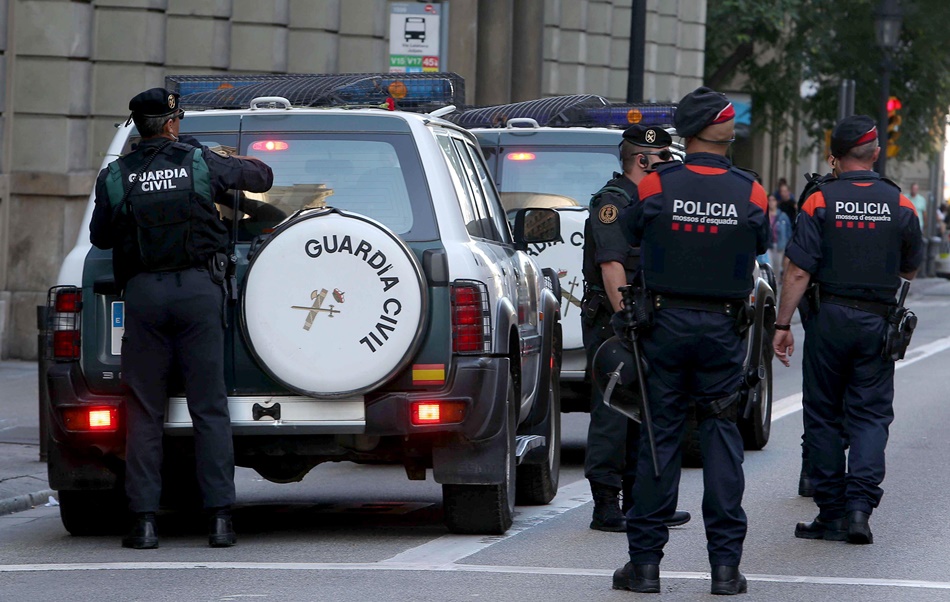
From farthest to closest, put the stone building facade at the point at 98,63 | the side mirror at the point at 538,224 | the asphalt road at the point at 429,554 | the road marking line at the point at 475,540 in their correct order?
the stone building facade at the point at 98,63 < the side mirror at the point at 538,224 < the road marking line at the point at 475,540 < the asphalt road at the point at 429,554

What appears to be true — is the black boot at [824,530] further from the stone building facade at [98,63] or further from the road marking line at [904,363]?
the stone building facade at [98,63]

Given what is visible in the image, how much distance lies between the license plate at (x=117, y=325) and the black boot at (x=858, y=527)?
3.27 meters

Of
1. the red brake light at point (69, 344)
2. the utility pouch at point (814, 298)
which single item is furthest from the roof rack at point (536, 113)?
the red brake light at point (69, 344)

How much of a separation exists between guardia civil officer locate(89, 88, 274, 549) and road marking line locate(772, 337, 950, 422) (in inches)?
294

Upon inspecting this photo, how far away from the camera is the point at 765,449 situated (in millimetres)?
12508

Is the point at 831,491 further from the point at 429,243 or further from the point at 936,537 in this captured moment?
the point at 429,243

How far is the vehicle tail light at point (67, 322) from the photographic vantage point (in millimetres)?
7914

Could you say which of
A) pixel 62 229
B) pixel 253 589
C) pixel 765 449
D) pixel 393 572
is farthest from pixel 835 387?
pixel 62 229

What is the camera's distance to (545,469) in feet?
31.4

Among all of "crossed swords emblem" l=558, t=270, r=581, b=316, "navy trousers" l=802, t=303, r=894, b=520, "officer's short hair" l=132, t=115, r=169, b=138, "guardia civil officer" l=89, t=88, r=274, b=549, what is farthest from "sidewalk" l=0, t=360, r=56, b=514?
"navy trousers" l=802, t=303, r=894, b=520

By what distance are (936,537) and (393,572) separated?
2756 mm

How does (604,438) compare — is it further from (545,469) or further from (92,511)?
(92,511)

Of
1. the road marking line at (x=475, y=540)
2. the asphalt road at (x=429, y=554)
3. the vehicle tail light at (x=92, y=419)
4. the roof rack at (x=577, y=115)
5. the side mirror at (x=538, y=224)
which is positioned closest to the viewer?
the asphalt road at (x=429, y=554)

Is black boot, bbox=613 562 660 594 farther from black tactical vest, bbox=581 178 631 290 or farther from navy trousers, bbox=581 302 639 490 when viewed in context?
black tactical vest, bbox=581 178 631 290
